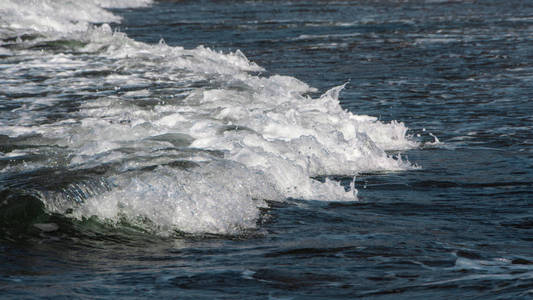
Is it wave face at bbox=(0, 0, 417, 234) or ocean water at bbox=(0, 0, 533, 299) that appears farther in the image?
wave face at bbox=(0, 0, 417, 234)

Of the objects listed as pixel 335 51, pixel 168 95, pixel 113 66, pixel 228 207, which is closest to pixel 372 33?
pixel 335 51

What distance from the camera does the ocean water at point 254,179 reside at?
214 inches

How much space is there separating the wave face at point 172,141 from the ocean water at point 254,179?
0.03 metres

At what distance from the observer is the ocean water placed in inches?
214

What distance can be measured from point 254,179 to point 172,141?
5.95 feet

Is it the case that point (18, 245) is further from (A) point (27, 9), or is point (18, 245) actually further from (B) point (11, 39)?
(A) point (27, 9)

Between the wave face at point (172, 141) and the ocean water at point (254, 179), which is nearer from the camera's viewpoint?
the ocean water at point (254, 179)

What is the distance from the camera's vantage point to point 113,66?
16203mm

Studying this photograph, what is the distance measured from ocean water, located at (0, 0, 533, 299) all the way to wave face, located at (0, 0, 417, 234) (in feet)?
0.09

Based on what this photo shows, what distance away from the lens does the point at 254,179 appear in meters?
7.68

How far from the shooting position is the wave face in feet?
22.4

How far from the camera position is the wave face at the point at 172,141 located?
682 centimetres

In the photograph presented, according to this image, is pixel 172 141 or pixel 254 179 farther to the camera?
pixel 172 141

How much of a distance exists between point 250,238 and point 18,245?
1.62 meters
